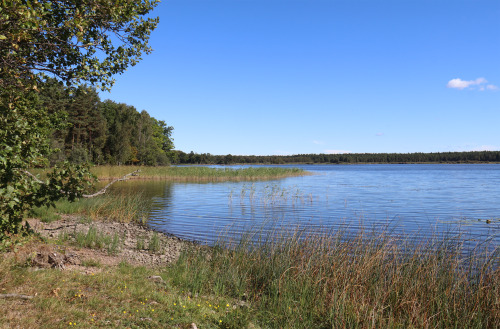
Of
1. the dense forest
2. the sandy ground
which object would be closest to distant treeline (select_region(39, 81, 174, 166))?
the dense forest

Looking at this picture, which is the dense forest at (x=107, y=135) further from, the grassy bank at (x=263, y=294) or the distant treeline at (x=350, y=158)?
the distant treeline at (x=350, y=158)

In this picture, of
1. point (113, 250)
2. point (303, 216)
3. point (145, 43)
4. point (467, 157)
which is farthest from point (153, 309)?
point (467, 157)

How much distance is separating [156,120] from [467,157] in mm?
156543

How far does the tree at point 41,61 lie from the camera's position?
5266 mm

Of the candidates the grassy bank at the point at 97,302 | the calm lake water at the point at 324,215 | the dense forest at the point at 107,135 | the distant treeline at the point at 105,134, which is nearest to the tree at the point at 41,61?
the grassy bank at the point at 97,302

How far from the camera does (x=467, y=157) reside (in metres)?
176

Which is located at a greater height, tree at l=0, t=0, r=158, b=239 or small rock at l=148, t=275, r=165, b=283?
tree at l=0, t=0, r=158, b=239

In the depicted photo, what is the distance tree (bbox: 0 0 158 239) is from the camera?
207 inches

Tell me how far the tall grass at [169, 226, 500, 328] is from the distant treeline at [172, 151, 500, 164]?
5901 inches

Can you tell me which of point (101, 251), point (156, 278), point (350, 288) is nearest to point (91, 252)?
point (101, 251)

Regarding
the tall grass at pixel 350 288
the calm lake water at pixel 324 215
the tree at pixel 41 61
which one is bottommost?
the calm lake water at pixel 324 215

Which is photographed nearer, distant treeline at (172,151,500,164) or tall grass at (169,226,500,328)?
tall grass at (169,226,500,328)

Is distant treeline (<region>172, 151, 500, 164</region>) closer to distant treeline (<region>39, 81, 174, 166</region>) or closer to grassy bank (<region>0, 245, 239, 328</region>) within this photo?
distant treeline (<region>39, 81, 174, 166</region>)

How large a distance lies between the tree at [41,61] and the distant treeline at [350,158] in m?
150
